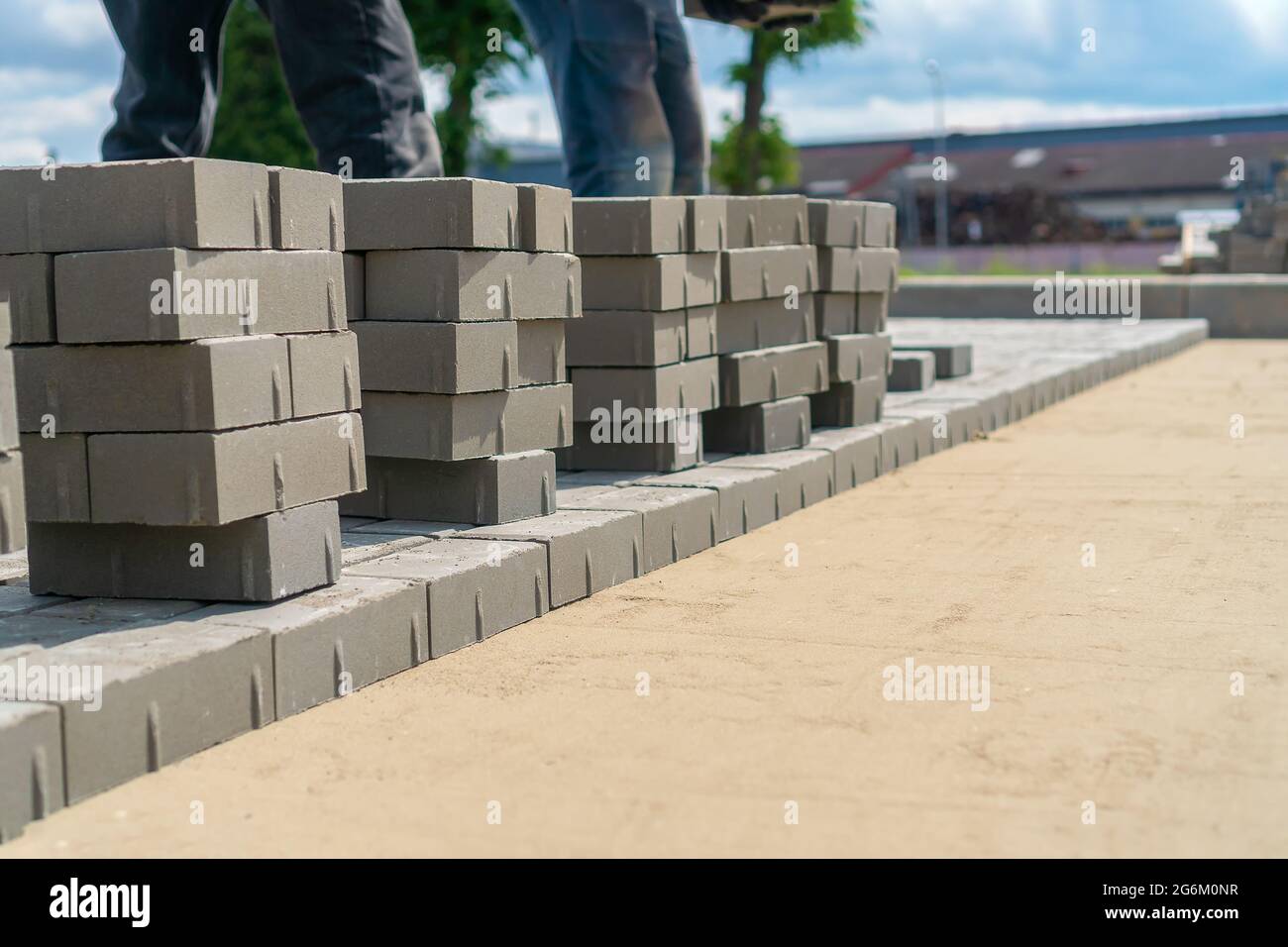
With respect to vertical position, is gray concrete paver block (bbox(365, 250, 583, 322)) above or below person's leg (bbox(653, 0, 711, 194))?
below

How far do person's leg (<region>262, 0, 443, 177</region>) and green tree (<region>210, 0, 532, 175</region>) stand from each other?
23182 millimetres

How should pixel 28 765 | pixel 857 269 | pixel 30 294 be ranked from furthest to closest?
pixel 857 269, pixel 30 294, pixel 28 765

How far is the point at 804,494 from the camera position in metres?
5.53

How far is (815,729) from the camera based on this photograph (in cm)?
290

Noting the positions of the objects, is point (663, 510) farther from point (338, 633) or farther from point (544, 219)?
point (338, 633)

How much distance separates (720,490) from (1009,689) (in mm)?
1827

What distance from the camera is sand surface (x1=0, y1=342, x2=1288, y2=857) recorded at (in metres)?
2.40

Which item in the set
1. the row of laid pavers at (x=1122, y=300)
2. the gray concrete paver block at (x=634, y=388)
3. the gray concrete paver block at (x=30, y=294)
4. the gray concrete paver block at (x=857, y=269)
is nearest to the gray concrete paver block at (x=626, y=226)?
the gray concrete paver block at (x=634, y=388)

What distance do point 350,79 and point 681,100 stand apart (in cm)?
243

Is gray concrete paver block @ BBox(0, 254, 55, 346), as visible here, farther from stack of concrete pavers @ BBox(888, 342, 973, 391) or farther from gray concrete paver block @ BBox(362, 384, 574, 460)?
stack of concrete pavers @ BBox(888, 342, 973, 391)

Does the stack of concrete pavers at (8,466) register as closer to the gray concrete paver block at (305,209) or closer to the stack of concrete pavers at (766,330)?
the gray concrete paver block at (305,209)

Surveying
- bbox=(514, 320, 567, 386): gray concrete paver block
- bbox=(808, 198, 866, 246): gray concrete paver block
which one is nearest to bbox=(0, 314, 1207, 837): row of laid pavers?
bbox=(514, 320, 567, 386): gray concrete paver block

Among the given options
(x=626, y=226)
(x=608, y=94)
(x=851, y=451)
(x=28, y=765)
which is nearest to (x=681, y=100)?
(x=608, y=94)
